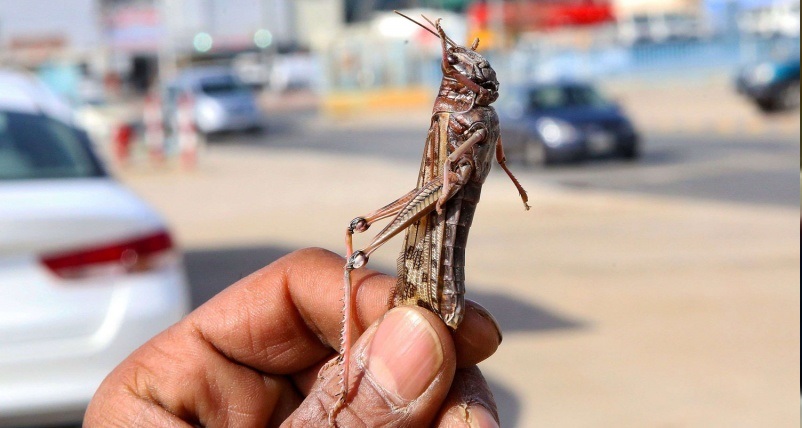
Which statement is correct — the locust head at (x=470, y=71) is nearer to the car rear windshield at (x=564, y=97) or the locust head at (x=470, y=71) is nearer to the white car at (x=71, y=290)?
the white car at (x=71, y=290)

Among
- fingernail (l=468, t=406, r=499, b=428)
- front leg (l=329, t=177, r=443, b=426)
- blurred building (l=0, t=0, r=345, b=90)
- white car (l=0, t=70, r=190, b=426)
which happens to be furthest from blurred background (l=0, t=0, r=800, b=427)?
fingernail (l=468, t=406, r=499, b=428)

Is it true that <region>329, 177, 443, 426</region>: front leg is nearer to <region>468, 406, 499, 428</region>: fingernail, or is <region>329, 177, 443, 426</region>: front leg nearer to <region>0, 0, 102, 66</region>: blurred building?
<region>468, 406, 499, 428</region>: fingernail

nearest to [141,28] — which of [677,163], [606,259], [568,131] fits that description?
[568,131]

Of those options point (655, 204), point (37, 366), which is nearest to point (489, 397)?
point (37, 366)

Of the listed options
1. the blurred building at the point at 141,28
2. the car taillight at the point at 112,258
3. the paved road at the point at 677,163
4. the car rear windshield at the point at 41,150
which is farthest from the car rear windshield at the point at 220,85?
the car taillight at the point at 112,258

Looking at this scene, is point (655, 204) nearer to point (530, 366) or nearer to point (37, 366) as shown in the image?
point (530, 366)
